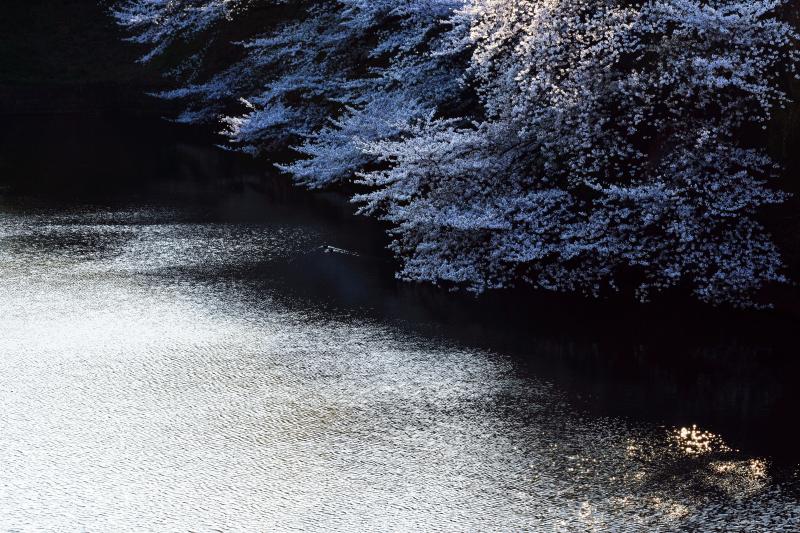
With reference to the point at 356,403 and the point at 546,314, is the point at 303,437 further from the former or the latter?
the point at 546,314

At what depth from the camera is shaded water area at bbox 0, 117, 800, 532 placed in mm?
5941

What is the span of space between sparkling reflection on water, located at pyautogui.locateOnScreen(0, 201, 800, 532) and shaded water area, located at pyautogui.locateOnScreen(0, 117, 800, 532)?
0.02 meters

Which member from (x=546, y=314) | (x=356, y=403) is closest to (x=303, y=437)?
(x=356, y=403)

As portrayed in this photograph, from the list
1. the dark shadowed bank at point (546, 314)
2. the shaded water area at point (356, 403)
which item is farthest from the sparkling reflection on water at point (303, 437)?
the dark shadowed bank at point (546, 314)

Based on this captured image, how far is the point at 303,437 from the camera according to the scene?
6930 mm

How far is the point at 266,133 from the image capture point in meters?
21.5

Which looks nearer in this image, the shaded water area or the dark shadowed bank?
the shaded water area

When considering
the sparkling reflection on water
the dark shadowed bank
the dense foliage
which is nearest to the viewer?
the sparkling reflection on water

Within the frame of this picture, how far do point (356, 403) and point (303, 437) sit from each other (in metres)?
0.77

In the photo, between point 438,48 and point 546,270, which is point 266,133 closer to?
point 438,48

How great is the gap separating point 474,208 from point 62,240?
5492 mm

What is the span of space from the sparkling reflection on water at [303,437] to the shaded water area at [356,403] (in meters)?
0.02

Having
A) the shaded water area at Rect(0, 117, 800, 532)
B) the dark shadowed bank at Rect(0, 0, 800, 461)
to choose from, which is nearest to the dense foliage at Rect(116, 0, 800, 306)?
the dark shadowed bank at Rect(0, 0, 800, 461)

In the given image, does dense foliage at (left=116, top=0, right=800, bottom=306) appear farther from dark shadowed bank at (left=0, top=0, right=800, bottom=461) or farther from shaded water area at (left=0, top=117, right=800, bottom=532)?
shaded water area at (left=0, top=117, right=800, bottom=532)
